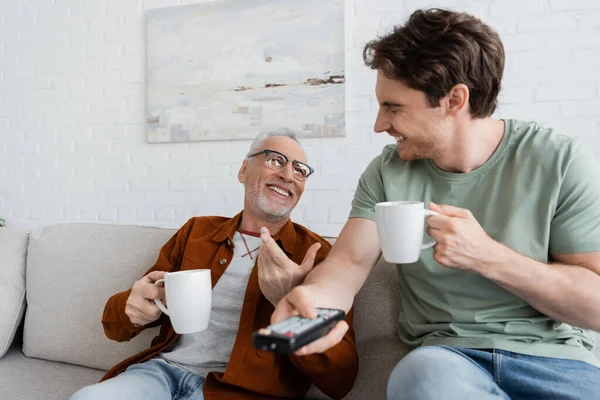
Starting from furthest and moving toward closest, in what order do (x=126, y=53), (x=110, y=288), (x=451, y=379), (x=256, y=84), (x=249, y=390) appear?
(x=126, y=53) < (x=256, y=84) < (x=110, y=288) < (x=249, y=390) < (x=451, y=379)

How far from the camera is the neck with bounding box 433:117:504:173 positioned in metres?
1.29

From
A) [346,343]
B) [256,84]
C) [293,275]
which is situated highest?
[256,84]

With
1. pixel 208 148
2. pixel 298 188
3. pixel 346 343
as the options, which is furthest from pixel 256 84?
pixel 346 343

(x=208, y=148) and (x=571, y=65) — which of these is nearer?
(x=571, y=65)

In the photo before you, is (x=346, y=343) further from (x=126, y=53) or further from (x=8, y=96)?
(x=8, y=96)

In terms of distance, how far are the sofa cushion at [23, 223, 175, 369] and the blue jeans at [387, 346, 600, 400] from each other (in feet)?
3.39

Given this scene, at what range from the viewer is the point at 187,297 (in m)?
→ 1.21

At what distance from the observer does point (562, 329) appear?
1.23m

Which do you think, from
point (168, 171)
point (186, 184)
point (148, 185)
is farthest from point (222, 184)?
point (148, 185)

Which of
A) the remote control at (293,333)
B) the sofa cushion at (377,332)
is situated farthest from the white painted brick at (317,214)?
the remote control at (293,333)

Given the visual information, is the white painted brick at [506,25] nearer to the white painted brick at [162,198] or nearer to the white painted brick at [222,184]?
the white painted brick at [222,184]

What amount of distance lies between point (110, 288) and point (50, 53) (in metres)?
1.75

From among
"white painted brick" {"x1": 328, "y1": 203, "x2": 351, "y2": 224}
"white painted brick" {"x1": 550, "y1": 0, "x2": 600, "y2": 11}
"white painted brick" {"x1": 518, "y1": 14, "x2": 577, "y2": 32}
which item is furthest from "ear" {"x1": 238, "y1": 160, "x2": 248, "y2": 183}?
"white painted brick" {"x1": 550, "y1": 0, "x2": 600, "y2": 11}

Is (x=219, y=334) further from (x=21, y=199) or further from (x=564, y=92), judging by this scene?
(x=21, y=199)
